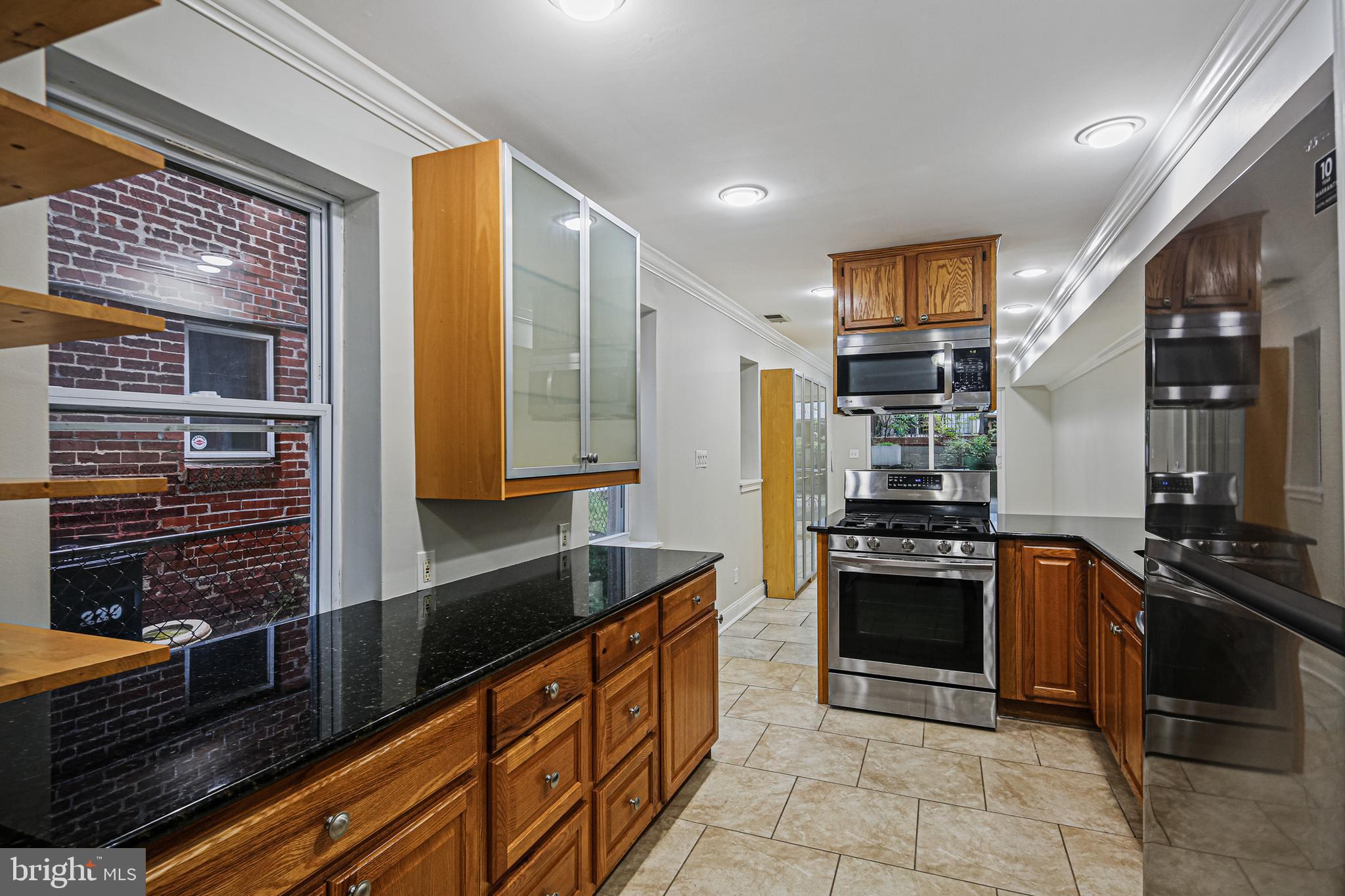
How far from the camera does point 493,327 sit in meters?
2.05

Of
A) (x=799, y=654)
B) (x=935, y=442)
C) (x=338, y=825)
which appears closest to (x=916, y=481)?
(x=799, y=654)

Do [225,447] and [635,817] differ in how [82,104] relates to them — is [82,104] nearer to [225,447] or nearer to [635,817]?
[225,447]

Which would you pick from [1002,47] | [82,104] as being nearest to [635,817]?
[82,104]

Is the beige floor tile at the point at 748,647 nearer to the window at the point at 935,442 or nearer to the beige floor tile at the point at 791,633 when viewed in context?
the beige floor tile at the point at 791,633

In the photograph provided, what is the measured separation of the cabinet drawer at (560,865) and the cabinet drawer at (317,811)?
1.24 feet

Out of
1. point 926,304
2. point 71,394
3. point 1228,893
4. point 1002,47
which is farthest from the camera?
point 926,304

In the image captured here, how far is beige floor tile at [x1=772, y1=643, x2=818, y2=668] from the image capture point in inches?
168

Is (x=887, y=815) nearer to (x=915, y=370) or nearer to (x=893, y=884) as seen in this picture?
(x=893, y=884)

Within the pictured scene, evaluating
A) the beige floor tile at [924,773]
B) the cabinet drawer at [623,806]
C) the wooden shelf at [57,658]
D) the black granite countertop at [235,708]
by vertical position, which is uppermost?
the wooden shelf at [57,658]

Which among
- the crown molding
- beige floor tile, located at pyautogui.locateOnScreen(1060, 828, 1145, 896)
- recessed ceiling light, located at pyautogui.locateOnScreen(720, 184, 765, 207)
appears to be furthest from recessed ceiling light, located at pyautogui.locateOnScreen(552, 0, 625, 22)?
beige floor tile, located at pyautogui.locateOnScreen(1060, 828, 1145, 896)

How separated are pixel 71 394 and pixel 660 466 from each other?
286 cm

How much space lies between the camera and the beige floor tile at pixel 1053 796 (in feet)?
8.05

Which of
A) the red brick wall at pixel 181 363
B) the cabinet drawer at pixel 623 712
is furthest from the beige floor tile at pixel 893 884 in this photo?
the red brick wall at pixel 181 363

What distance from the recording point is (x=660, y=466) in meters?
4.03
